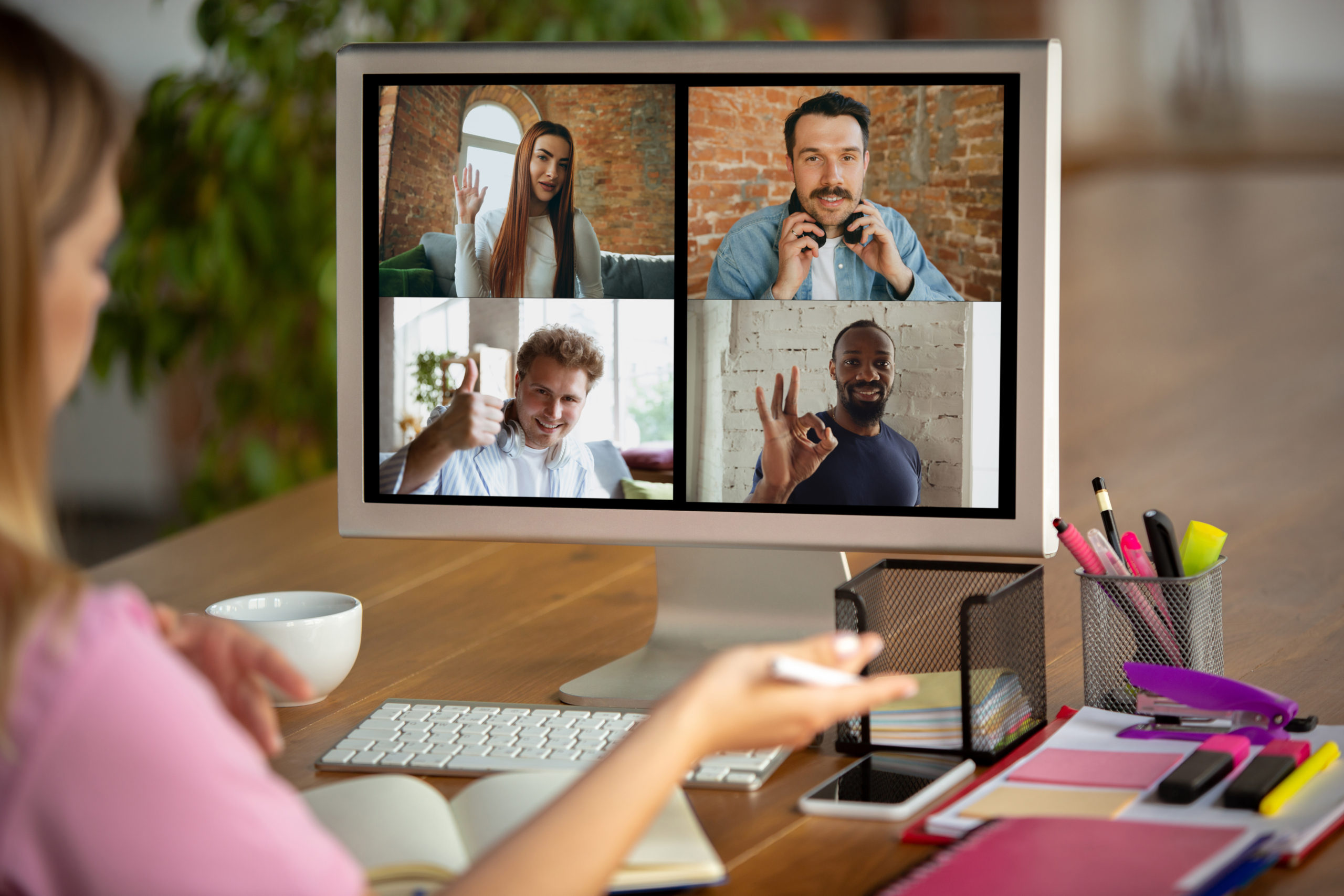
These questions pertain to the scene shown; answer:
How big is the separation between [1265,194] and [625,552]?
15.9 feet

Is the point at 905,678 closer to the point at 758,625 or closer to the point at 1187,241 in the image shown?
the point at 758,625

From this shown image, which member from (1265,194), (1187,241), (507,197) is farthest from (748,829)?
(1265,194)

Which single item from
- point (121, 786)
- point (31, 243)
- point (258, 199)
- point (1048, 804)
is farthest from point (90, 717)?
point (258, 199)

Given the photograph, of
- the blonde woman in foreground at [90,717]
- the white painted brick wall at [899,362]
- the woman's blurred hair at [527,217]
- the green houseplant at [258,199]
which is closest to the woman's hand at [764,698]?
the blonde woman in foreground at [90,717]

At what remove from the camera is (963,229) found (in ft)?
3.19

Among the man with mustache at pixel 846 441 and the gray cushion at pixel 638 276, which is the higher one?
the gray cushion at pixel 638 276

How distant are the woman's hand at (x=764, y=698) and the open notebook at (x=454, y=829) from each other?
0.11 meters

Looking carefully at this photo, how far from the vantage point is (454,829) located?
0.77m

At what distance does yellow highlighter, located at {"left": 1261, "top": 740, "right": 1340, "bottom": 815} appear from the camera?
30.0 inches

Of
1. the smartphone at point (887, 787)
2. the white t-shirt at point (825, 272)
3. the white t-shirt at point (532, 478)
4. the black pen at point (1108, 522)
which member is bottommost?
the smartphone at point (887, 787)

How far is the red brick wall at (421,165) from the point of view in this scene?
103 centimetres

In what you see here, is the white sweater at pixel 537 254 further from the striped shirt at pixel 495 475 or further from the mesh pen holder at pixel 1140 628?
the mesh pen holder at pixel 1140 628

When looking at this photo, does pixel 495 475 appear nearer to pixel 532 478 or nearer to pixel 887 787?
pixel 532 478

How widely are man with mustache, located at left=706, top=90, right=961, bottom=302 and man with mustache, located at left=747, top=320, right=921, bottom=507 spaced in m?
0.04
